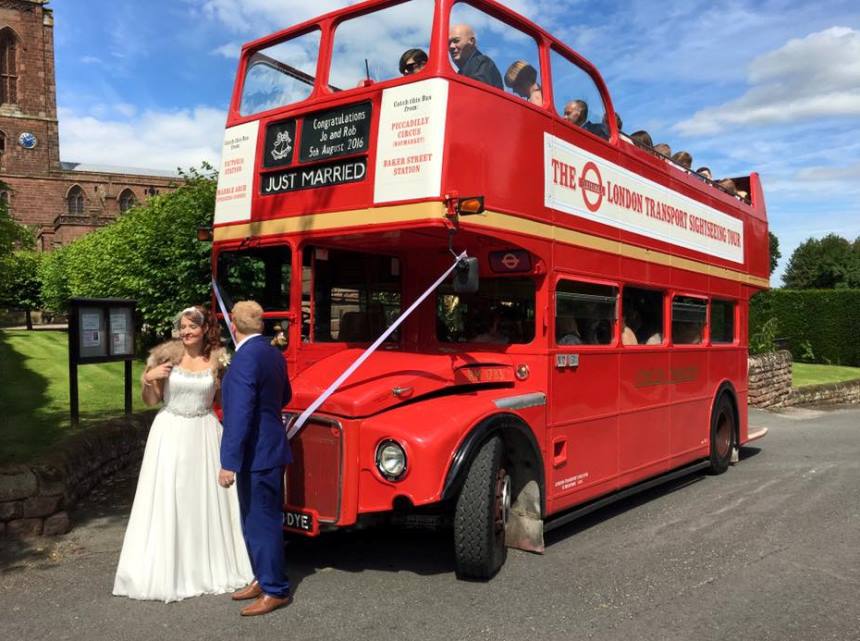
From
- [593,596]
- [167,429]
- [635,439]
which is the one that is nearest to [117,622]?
[167,429]

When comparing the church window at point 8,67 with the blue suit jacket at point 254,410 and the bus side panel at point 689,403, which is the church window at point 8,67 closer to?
the bus side panel at point 689,403

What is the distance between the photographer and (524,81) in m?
5.53

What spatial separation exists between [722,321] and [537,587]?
17.7ft

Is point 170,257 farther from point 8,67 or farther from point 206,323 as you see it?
point 8,67

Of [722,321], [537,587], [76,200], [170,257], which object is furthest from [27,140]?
[537,587]

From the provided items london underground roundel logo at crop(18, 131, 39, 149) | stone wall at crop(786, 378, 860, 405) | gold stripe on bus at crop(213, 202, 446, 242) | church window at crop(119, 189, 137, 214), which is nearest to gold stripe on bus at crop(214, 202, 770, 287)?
gold stripe on bus at crop(213, 202, 446, 242)

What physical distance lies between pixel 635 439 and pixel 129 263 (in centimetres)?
1136

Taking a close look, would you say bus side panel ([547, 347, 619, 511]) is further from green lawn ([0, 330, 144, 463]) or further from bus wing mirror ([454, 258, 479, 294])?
green lawn ([0, 330, 144, 463])

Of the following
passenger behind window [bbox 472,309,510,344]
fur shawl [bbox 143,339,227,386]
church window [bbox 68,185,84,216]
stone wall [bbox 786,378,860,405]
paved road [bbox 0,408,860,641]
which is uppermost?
church window [bbox 68,185,84,216]

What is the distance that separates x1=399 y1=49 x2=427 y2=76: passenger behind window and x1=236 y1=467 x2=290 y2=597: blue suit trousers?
2.78m

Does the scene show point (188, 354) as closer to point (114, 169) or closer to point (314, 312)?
point (314, 312)

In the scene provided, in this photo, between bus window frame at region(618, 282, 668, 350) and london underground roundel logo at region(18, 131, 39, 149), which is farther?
london underground roundel logo at region(18, 131, 39, 149)

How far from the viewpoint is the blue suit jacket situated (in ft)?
13.2

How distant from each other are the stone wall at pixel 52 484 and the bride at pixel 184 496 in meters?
1.37
